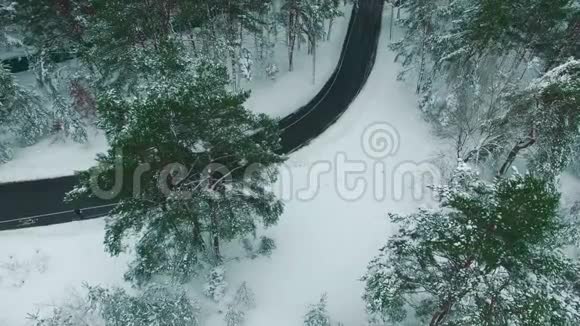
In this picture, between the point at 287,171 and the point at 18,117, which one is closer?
the point at 287,171

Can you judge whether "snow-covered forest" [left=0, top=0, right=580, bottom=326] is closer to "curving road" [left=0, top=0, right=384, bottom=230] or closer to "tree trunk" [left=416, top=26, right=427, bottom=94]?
"tree trunk" [left=416, top=26, right=427, bottom=94]

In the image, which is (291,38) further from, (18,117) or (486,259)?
(486,259)

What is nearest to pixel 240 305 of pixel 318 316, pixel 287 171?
pixel 318 316

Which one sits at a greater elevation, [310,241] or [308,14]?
[308,14]

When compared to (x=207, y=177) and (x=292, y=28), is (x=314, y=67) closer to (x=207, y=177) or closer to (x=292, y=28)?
(x=292, y=28)

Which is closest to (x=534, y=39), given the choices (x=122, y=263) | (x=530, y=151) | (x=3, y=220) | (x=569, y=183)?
(x=530, y=151)

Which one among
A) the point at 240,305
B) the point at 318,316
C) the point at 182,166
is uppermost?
the point at 182,166
